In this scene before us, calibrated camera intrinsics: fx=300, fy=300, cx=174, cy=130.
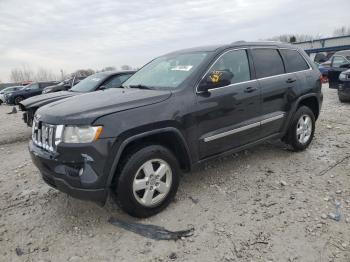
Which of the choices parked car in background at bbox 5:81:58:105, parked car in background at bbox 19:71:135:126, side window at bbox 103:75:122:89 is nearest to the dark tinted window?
parked car in background at bbox 19:71:135:126

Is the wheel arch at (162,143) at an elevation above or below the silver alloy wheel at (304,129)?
above

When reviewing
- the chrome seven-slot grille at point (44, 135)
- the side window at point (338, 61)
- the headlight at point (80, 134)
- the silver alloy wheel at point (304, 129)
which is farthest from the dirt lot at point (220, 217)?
the side window at point (338, 61)

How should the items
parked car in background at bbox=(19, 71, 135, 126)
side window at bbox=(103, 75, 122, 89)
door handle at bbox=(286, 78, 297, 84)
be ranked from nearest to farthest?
door handle at bbox=(286, 78, 297, 84), parked car in background at bbox=(19, 71, 135, 126), side window at bbox=(103, 75, 122, 89)

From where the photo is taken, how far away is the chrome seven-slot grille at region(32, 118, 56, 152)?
2.97m

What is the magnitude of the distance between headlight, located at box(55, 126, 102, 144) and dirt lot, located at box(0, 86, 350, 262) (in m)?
1.02

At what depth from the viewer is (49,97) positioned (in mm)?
6988

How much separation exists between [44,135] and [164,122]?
4.12ft

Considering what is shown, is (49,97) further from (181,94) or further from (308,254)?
(308,254)

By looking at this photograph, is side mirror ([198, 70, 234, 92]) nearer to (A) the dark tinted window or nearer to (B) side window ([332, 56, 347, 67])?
(A) the dark tinted window

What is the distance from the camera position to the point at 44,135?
313 centimetres

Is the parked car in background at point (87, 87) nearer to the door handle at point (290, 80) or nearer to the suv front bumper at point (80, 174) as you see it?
the door handle at point (290, 80)

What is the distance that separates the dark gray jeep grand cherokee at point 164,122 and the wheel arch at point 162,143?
0.03 ft

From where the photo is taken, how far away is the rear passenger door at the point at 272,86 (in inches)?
167

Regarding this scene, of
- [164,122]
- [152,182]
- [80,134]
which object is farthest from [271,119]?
[80,134]
